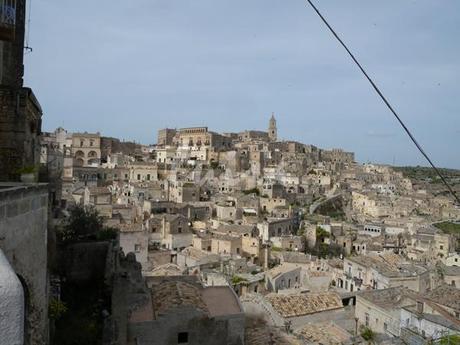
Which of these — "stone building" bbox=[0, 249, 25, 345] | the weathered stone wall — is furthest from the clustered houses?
"stone building" bbox=[0, 249, 25, 345]

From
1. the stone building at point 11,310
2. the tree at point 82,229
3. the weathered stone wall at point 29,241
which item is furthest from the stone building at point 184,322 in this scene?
the stone building at point 11,310

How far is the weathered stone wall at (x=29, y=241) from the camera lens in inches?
166

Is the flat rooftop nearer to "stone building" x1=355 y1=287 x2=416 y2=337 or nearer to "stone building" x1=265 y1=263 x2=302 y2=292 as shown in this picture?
"stone building" x1=355 y1=287 x2=416 y2=337

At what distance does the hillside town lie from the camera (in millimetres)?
7570

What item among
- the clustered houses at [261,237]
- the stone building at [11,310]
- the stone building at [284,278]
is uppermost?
the stone building at [11,310]

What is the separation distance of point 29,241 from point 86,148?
61691 millimetres

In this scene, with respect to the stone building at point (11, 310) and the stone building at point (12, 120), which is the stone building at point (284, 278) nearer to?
the stone building at point (12, 120)

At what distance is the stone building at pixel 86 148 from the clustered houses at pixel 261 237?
140 mm

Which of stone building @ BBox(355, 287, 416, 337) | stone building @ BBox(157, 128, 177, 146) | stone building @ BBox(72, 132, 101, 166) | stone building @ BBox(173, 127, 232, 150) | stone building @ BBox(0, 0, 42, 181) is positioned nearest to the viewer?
stone building @ BBox(0, 0, 42, 181)

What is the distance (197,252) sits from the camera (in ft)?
92.9

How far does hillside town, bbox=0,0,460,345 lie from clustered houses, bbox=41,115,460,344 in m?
0.09

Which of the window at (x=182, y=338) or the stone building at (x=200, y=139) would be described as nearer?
the window at (x=182, y=338)

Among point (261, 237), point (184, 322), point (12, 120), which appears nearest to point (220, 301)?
point (184, 322)

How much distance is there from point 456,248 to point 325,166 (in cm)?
4358
